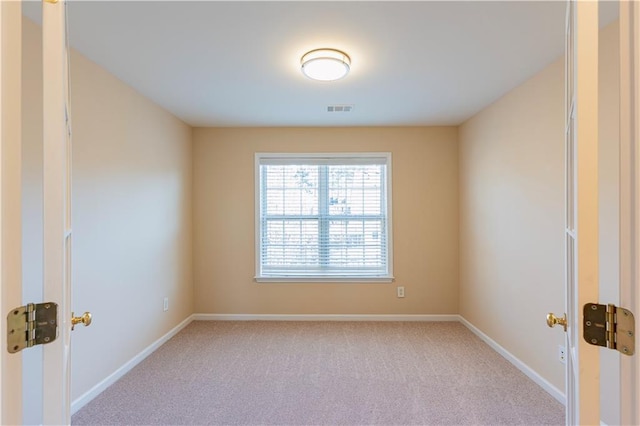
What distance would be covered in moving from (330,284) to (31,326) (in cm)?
337

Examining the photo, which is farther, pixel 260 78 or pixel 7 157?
pixel 260 78

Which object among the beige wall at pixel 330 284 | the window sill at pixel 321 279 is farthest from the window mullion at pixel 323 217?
the beige wall at pixel 330 284

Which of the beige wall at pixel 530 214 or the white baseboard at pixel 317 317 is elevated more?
the beige wall at pixel 530 214

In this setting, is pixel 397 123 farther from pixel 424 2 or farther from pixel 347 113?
pixel 424 2

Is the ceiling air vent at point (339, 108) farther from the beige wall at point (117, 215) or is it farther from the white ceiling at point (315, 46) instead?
the beige wall at point (117, 215)

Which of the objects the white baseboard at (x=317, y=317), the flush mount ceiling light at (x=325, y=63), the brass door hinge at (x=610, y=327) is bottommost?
the white baseboard at (x=317, y=317)

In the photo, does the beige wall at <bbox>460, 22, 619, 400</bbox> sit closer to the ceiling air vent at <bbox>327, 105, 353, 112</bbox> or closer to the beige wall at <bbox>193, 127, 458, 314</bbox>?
the beige wall at <bbox>193, 127, 458, 314</bbox>

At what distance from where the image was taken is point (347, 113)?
3379 millimetres

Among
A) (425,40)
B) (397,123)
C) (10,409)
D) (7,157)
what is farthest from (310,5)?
(397,123)

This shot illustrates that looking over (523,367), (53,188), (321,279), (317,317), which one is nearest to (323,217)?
(321,279)

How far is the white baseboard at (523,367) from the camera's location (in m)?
2.20

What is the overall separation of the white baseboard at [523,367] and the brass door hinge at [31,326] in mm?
2845

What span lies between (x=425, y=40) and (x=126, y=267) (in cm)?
284

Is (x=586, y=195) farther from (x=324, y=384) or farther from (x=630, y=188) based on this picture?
(x=324, y=384)
